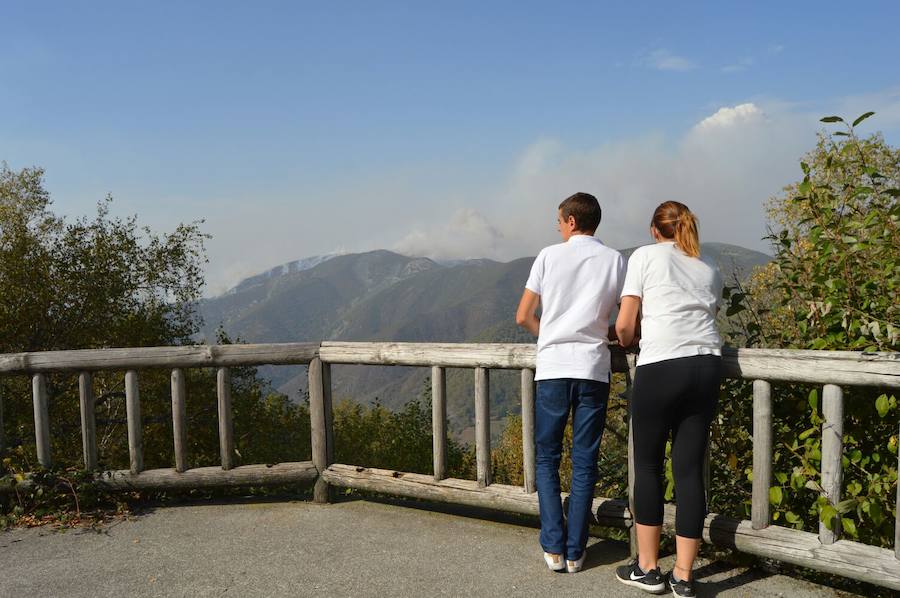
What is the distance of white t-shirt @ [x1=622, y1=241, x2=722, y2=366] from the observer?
3.38 meters

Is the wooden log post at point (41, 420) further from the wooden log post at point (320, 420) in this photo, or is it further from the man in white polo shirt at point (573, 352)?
the man in white polo shirt at point (573, 352)

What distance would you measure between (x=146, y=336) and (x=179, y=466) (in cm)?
1768

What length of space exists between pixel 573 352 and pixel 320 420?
8.36 feet

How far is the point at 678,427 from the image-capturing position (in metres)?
3.49

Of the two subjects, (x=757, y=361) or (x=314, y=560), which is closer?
(x=757, y=361)

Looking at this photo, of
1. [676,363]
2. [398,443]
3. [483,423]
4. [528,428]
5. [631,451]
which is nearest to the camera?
[676,363]

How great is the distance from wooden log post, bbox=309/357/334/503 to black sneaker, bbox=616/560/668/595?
101 inches

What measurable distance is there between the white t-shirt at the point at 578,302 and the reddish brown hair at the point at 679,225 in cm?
32

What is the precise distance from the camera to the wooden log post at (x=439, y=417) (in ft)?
15.5

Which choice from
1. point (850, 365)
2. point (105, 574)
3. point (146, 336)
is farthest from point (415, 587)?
point (146, 336)

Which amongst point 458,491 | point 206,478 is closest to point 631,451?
point 458,491

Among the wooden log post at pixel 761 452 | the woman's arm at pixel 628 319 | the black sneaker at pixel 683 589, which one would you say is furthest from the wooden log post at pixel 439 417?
the wooden log post at pixel 761 452

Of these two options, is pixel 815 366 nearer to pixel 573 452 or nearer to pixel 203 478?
pixel 573 452

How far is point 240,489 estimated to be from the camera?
6117 millimetres
